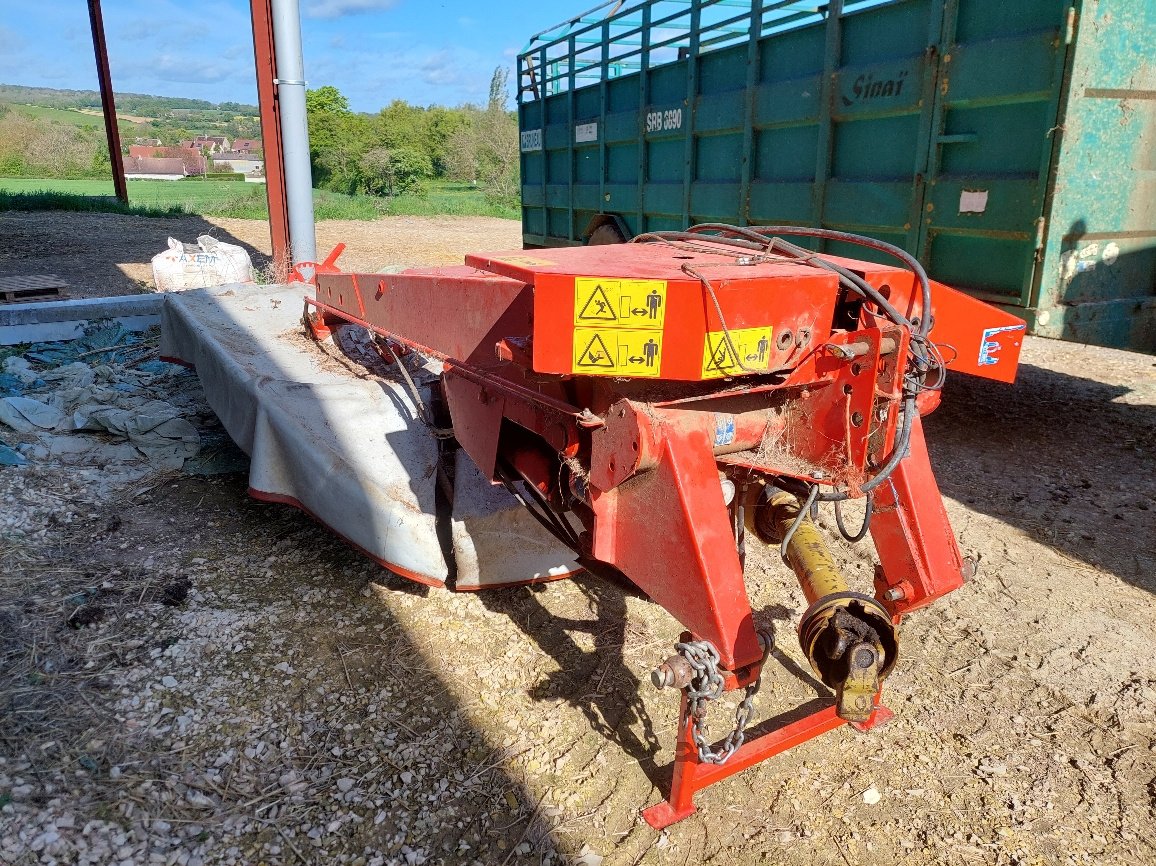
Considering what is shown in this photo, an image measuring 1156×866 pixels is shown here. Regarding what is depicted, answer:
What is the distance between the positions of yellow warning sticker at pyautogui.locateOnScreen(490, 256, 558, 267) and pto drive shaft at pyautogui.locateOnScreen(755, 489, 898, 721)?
3.42 ft

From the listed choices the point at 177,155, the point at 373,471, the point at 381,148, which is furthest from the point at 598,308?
the point at 177,155

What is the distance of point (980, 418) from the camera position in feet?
17.5

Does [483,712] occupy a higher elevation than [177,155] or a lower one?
lower

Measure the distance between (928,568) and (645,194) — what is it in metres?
4.72

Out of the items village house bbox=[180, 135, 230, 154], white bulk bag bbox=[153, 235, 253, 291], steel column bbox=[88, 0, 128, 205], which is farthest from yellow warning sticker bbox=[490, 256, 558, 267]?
village house bbox=[180, 135, 230, 154]

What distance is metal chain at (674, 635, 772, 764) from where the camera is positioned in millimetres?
1808

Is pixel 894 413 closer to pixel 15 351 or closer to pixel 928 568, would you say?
pixel 928 568

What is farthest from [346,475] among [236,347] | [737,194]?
[737,194]

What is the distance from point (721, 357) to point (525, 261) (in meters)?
0.63

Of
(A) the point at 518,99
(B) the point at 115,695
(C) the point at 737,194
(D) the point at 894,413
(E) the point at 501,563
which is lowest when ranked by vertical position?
(B) the point at 115,695

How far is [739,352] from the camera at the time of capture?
1783mm

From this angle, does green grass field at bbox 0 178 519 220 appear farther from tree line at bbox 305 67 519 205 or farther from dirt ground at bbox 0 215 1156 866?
dirt ground at bbox 0 215 1156 866

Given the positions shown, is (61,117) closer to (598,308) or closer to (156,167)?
(156,167)

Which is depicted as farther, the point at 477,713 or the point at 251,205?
the point at 251,205
